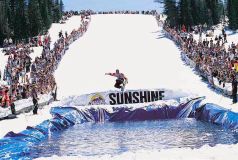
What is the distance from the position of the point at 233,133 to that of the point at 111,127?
242 inches

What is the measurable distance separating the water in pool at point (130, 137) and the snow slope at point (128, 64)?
400cm

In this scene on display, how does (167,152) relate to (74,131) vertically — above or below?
above

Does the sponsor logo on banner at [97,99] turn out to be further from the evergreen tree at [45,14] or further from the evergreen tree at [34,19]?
the evergreen tree at [45,14]

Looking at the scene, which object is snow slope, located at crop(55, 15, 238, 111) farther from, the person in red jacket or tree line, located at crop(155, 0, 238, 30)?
the person in red jacket

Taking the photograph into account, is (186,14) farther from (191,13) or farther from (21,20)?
(21,20)

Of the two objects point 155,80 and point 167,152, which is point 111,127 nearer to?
point 167,152

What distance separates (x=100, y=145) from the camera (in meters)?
20.1

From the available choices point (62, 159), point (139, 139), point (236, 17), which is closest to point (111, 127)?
point (139, 139)

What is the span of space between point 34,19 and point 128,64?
38.8 metres

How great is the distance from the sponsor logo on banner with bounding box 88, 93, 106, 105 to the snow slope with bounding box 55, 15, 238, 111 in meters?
4.55

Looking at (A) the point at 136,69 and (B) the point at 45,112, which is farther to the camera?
(A) the point at 136,69

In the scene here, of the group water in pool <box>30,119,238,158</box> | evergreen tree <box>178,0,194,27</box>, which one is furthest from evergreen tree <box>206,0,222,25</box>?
water in pool <box>30,119,238,158</box>

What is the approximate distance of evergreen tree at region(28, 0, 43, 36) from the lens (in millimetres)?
82812

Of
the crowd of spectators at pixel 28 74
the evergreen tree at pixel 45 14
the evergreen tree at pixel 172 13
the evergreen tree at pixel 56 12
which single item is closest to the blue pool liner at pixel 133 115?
the crowd of spectators at pixel 28 74
